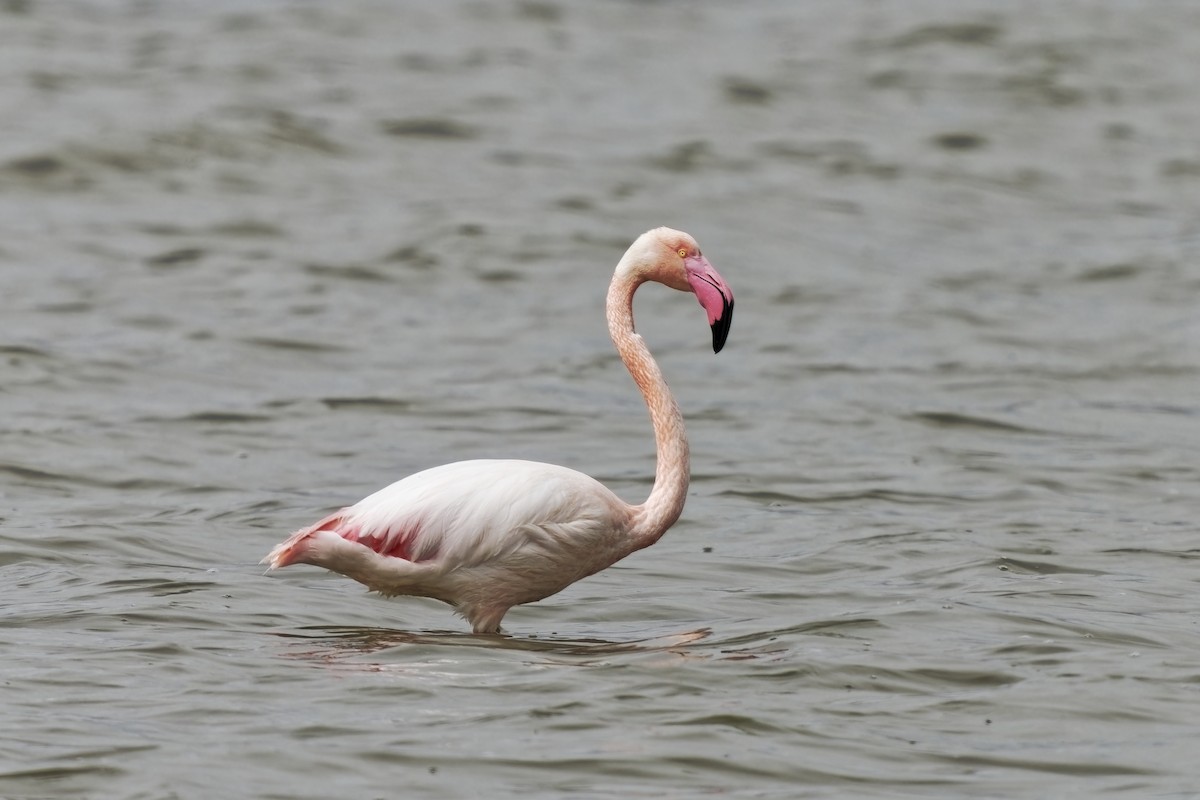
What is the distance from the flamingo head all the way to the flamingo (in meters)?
0.05

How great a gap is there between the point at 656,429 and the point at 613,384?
21.6ft

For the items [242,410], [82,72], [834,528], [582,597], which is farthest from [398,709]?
[82,72]

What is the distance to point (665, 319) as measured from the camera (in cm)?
1656

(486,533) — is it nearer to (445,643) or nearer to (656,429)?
(445,643)

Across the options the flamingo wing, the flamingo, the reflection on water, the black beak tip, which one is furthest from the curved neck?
the reflection on water

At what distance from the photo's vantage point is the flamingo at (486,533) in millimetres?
7285

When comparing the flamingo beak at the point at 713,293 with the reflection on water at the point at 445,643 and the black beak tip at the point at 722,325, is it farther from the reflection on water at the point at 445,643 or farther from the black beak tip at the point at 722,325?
the reflection on water at the point at 445,643

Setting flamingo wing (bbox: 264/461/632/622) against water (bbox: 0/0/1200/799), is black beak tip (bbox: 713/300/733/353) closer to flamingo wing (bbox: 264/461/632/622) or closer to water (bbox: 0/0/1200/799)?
flamingo wing (bbox: 264/461/632/622)

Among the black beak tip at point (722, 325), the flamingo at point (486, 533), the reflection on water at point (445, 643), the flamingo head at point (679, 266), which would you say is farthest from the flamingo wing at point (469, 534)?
the flamingo head at point (679, 266)

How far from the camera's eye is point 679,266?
787cm

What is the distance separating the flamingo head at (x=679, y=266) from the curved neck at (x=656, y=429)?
0.26 ft

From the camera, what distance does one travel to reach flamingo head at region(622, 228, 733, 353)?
780cm

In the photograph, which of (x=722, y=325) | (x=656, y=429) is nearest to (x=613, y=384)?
(x=656, y=429)

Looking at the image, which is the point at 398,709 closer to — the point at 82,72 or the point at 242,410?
the point at 242,410
